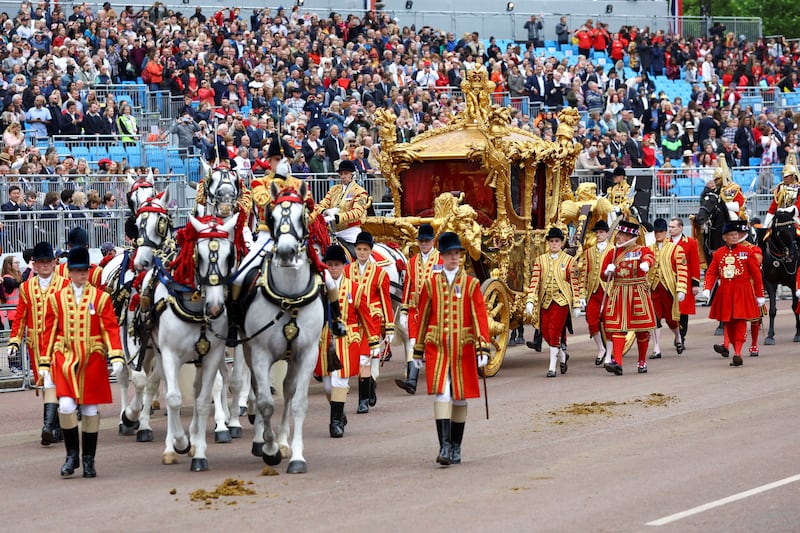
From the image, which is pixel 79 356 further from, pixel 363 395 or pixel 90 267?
pixel 363 395

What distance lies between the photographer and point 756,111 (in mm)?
39500

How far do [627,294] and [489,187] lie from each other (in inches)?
88.5

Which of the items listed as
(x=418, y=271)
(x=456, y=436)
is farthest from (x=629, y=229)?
(x=456, y=436)

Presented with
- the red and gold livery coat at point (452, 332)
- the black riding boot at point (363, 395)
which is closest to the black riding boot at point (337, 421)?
the black riding boot at point (363, 395)

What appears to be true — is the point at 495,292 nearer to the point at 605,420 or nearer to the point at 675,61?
the point at 605,420

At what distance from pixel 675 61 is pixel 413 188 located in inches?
932

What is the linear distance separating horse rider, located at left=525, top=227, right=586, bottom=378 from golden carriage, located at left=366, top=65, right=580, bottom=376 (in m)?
0.31

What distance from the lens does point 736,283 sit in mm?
17859

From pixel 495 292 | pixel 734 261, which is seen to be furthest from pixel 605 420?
pixel 734 261

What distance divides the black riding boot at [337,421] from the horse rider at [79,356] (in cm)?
240

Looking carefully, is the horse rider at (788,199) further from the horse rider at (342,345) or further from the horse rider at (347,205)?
the horse rider at (342,345)

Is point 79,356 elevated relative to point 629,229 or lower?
lower

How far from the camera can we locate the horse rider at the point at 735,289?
1770 cm

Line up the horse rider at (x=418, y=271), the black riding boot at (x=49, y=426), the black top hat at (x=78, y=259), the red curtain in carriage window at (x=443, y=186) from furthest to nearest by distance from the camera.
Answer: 1. the red curtain in carriage window at (x=443, y=186)
2. the horse rider at (x=418, y=271)
3. the black riding boot at (x=49, y=426)
4. the black top hat at (x=78, y=259)
